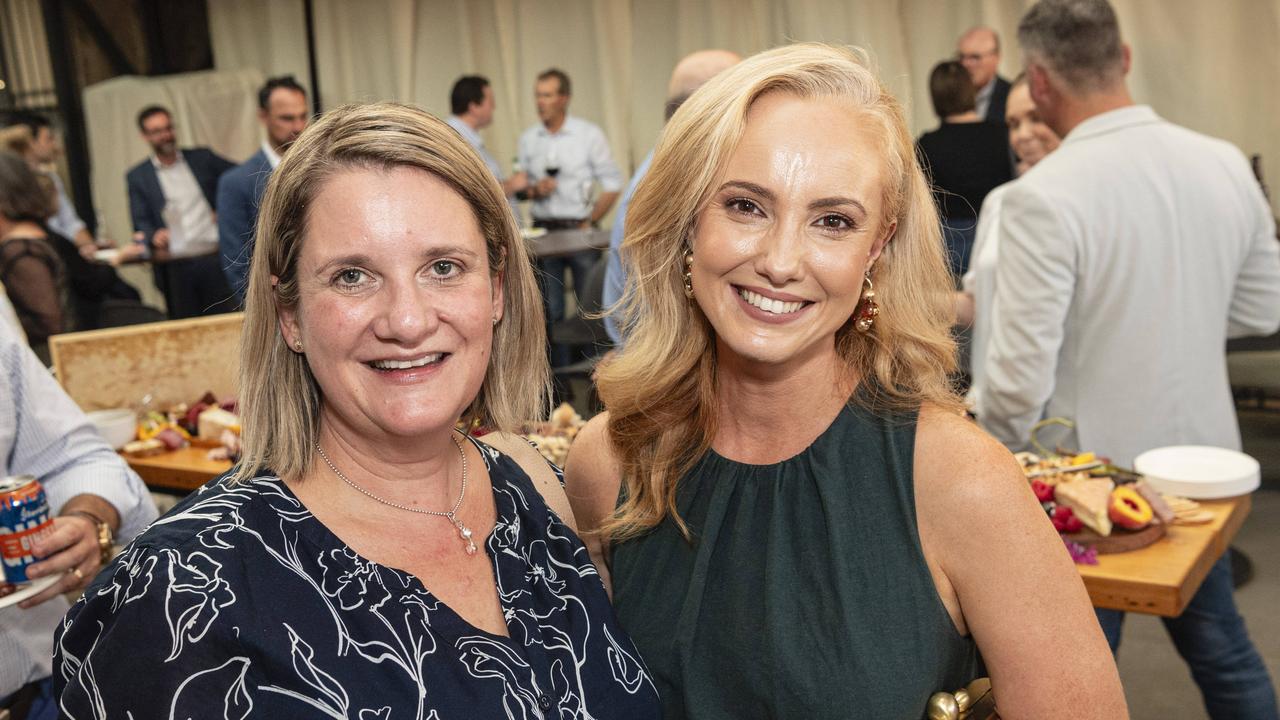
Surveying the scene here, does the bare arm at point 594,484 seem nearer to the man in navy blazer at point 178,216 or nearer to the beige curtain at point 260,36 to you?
the man in navy blazer at point 178,216

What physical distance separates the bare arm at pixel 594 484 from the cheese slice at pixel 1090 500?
113 cm

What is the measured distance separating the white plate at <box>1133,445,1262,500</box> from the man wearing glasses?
4083mm

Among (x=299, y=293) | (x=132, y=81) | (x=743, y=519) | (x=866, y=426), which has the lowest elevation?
(x=743, y=519)

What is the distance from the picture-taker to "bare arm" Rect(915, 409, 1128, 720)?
1.43m

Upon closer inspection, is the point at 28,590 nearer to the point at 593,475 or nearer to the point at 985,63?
the point at 593,475

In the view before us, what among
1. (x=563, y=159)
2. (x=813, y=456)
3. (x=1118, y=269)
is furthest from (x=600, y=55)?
(x=813, y=456)

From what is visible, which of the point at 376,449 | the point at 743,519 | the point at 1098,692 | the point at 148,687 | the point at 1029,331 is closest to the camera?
the point at 148,687

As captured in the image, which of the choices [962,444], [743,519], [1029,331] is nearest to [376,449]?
[743,519]

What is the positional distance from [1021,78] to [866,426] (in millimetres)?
2859

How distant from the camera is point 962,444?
1.50m

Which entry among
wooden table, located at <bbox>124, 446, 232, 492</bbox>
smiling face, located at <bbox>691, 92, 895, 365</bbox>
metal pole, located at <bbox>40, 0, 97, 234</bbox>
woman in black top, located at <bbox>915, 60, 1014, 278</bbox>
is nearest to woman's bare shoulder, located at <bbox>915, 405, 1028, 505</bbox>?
smiling face, located at <bbox>691, 92, 895, 365</bbox>

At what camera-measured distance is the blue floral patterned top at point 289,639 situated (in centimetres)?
122

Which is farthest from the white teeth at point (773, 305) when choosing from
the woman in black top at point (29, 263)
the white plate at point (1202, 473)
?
the woman in black top at point (29, 263)

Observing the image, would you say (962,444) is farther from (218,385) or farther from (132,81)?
(132,81)
